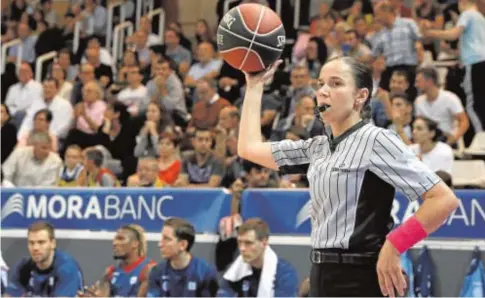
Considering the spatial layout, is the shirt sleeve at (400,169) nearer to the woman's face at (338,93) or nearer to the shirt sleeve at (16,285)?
the woman's face at (338,93)

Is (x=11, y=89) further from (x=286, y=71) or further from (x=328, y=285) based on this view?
(x=328, y=285)

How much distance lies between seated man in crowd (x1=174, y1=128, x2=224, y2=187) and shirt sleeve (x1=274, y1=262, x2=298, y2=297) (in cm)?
303

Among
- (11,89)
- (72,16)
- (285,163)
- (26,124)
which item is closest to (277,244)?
(285,163)

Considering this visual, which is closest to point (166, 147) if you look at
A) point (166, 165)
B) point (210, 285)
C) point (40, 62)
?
point (166, 165)

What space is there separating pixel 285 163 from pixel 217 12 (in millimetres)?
13907

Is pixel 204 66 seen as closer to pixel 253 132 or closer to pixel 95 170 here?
pixel 95 170

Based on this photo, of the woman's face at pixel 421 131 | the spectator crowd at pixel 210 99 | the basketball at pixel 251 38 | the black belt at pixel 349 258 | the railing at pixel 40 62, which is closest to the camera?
the black belt at pixel 349 258

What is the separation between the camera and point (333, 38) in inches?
587

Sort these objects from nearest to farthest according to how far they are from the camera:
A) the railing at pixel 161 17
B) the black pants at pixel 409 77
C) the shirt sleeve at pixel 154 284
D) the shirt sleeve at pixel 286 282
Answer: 1. the shirt sleeve at pixel 286 282
2. the shirt sleeve at pixel 154 284
3. the black pants at pixel 409 77
4. the railing at pixel 161 17

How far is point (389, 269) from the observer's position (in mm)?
4301

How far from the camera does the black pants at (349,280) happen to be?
4555 millimetres

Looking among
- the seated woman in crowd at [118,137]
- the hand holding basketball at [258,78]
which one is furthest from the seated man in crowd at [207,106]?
→ the hand holding basketball at [258,78]

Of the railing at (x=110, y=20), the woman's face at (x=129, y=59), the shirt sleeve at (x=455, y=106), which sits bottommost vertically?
the shirt sleeve at (x=455, y=106)

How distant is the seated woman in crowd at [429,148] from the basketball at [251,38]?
5.88 metres
